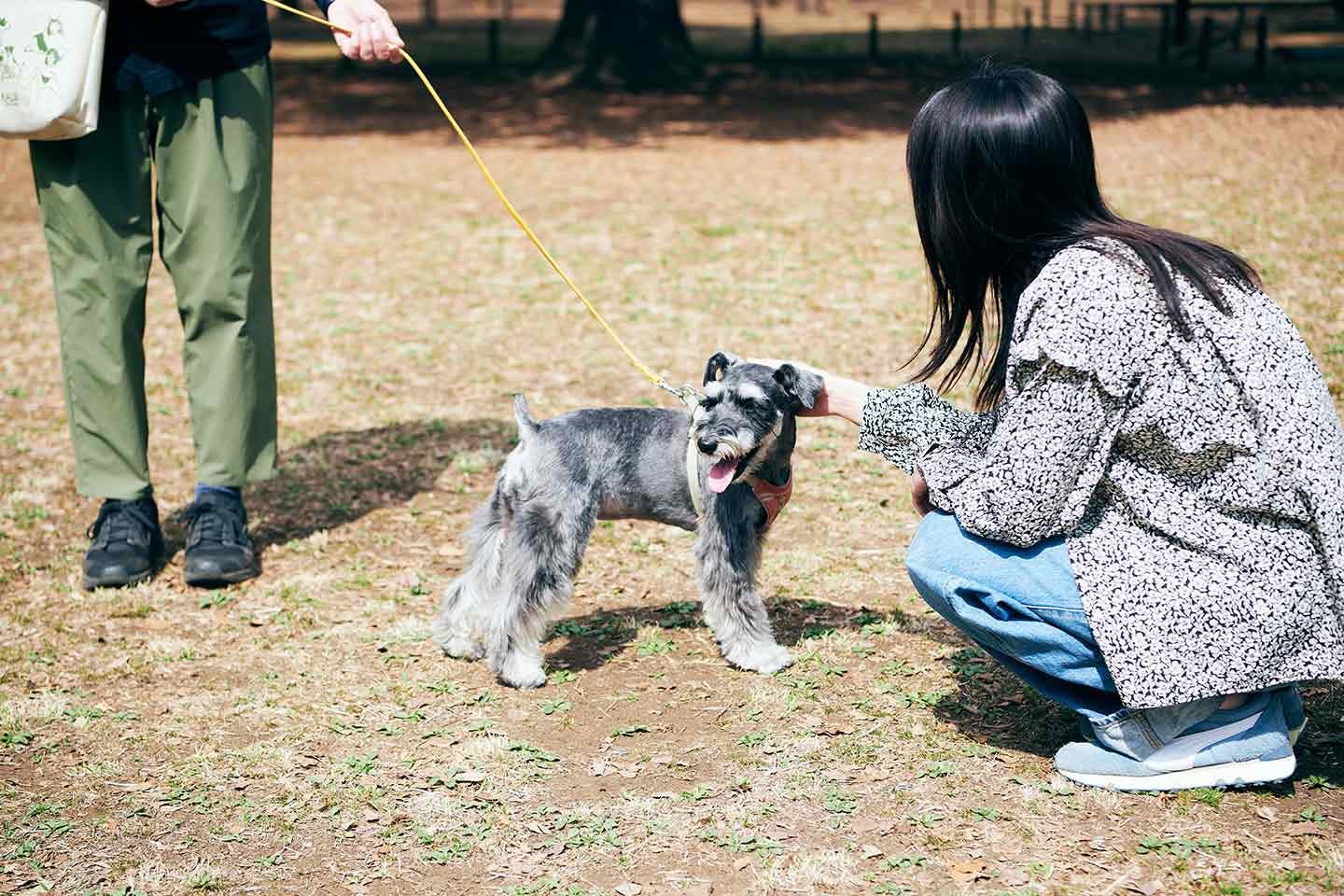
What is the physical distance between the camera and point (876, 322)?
28.9 ft

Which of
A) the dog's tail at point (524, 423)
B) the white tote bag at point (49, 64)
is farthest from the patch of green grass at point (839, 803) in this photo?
the white tote bag at point (49, 64)

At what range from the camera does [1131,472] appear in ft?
11.4

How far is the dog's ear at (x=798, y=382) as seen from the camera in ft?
13.4

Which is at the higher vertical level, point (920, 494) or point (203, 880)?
point (920, 494)

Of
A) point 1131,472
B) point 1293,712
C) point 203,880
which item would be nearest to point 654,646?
point 203,880

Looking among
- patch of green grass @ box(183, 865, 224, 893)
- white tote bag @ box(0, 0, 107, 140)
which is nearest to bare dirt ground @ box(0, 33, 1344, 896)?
patch of green grass @ box(183, 865, 224, 893)

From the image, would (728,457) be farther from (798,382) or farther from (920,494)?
(920,494)

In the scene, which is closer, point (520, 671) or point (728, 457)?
point (728, 457)

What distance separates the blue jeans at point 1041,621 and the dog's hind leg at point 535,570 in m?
1.15

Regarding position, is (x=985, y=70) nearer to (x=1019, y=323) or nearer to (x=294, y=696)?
(x=1019, y=323)

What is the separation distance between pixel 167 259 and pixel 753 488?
2.57 meters

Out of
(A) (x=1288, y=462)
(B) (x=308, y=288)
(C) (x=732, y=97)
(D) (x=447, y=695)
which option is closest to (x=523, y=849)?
(D) (x=447, y=695)

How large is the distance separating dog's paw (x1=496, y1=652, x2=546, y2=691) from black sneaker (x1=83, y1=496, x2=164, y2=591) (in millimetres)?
1766

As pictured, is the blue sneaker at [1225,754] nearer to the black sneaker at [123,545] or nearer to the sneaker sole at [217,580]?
the sneaker sole at [217,580]
